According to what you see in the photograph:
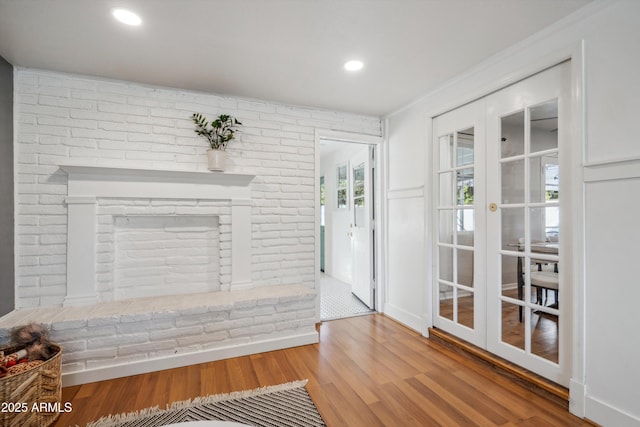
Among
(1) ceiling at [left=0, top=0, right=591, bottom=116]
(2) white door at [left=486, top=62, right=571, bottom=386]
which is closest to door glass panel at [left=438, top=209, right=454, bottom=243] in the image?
(2) white door at [left=486, top=62, right=571, bottom=386]

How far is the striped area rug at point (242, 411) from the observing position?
5.51ft

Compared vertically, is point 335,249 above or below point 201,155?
below

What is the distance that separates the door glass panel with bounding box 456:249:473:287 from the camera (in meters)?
2.51

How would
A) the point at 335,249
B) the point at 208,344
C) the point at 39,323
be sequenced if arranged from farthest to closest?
the point at 335,249
the point at 208,344
the point at 39,323

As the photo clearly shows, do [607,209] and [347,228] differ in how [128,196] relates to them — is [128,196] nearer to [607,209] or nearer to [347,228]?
[347,228]

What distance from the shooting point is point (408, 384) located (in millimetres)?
2049

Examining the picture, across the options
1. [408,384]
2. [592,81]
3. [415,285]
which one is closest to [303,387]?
[408,384]


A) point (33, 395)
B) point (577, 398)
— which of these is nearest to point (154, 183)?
point (33, 395)

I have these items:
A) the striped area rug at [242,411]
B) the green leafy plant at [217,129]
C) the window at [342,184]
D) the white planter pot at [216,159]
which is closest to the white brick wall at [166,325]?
the striped area rug at [242,411]

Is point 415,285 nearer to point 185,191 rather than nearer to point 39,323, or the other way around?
point 185,191

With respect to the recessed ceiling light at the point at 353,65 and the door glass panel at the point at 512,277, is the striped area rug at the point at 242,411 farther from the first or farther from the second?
the recessed ceiling light at the point at 353,65

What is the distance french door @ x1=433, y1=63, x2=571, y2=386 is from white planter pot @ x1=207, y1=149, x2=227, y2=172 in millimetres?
2023

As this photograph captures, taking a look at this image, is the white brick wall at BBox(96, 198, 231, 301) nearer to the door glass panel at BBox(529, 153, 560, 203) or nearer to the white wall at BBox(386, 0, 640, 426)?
the door glass panel at BBox(529, 153, 560, 203)

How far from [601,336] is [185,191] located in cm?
313
